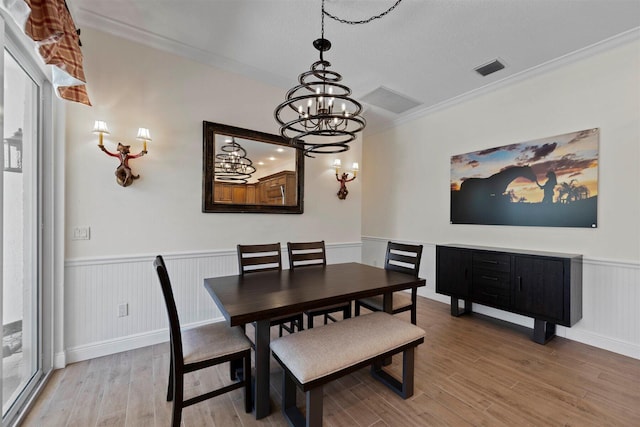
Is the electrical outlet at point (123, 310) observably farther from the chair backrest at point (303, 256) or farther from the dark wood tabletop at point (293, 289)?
the chair backrest at point (303, 256)

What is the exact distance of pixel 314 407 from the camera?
146 centimetres

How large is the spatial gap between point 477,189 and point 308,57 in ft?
8.81

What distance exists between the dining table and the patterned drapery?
164 centimetres

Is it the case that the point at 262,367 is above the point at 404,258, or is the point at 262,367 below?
below

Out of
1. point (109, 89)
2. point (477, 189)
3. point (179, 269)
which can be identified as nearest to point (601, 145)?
point (477, 189)

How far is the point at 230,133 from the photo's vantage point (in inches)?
124

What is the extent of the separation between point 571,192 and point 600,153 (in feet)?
1.41

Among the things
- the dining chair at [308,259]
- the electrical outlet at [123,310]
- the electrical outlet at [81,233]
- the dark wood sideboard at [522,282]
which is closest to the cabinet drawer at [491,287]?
the dark wood sideboard at [522,282]

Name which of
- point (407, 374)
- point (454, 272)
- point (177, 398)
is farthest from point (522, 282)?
point (177, 398)

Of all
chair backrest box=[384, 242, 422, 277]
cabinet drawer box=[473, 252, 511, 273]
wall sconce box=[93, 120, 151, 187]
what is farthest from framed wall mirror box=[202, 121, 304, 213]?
cabinet drawer box=[473, 252, 511, 273]

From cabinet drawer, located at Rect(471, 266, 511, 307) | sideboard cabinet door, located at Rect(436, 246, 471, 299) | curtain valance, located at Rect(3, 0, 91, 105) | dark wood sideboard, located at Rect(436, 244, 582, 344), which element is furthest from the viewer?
sideboard cabinet door, located at Rect(436, 246, 471, 299)

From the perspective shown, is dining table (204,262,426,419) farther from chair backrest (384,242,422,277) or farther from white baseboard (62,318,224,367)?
white baseboard (62,318,224,367)

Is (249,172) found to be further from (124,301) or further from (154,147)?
(124,301)

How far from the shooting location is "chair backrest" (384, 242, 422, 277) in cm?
252
